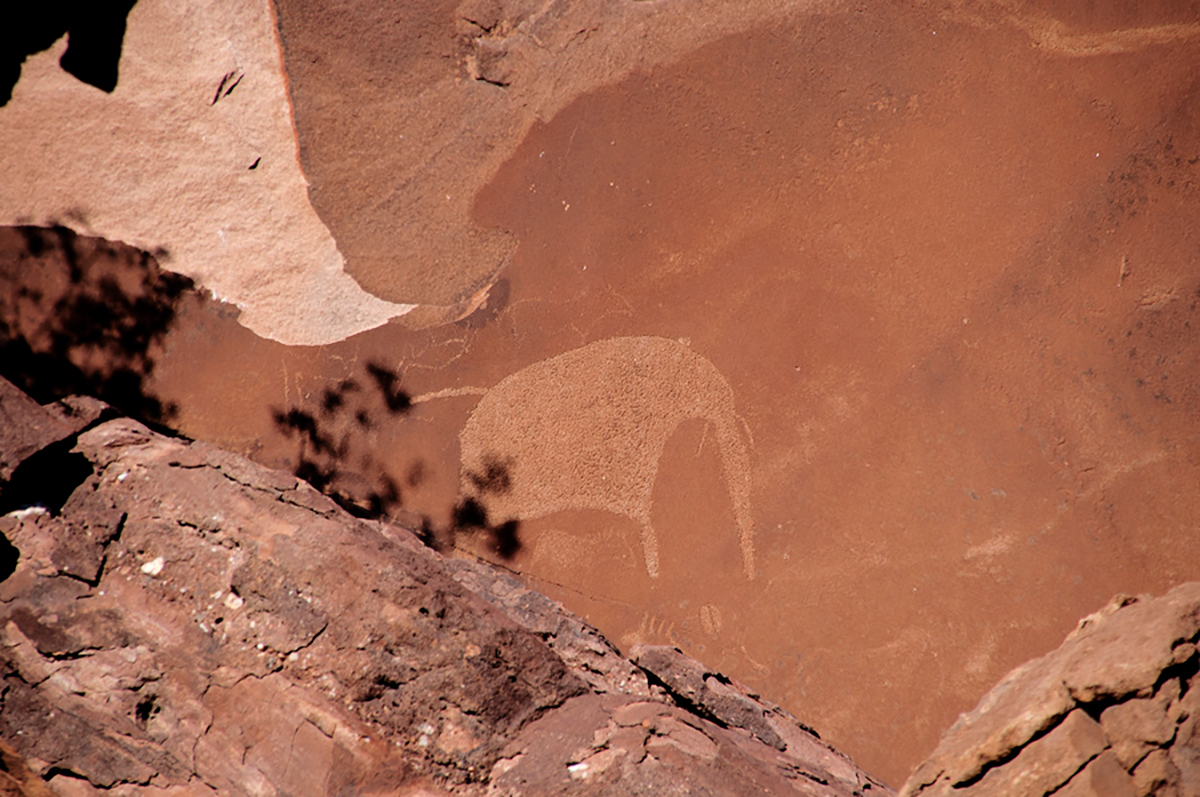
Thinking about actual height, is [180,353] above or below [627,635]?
above

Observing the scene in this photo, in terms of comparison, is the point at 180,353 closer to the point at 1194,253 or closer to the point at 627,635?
the point at 627,635

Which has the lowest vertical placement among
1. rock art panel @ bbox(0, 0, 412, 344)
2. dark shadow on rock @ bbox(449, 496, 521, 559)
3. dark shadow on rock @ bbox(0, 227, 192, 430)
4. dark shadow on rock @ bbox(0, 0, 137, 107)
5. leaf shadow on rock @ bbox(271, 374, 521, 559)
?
dark shadow on rock @ bbox(449, 496, 521, 559)

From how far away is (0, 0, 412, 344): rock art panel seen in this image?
16.0 feet

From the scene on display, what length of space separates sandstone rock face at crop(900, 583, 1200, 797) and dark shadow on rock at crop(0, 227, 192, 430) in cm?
498

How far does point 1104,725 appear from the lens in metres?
2.68

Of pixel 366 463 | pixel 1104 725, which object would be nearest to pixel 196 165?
pixel 366 463

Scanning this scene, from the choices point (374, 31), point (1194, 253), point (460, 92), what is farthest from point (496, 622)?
point (1194, 253)

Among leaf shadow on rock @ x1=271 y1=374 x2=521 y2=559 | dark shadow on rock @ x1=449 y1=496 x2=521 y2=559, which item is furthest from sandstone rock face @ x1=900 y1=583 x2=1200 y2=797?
leaf shadow on rock @ x1=271 y1=374 x2=521 y2=559

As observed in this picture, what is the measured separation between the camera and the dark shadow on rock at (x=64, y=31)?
4.84 meters

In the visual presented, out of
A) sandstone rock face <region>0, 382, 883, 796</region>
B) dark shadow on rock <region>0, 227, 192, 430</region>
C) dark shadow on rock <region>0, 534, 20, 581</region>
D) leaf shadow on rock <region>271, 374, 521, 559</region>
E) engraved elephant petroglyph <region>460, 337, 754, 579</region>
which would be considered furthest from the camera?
dark shadow on rock <region>0, 227, 192, 430</region>

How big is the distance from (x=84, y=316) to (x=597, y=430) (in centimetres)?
350

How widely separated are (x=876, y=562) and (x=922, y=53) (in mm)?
3138

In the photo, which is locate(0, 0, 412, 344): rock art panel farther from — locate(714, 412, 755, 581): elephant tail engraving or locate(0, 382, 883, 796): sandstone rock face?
locate(714, 412, 755, 581): elephant tail engraving

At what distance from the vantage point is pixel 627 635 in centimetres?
444
